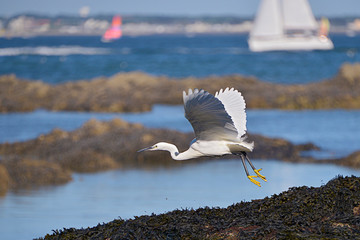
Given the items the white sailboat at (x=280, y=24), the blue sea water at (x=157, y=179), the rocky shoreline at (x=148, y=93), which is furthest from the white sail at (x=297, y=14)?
the blue sea water at (x=157, y=179)

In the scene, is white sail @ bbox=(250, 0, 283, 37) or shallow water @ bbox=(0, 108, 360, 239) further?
white sail @ bbox=(250, 0, 283, 37)

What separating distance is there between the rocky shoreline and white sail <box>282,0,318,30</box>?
57024mm

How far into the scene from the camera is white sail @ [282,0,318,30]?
106m

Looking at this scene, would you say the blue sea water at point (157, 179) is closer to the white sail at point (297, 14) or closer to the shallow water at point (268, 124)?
the shallow water at point (268, 124)

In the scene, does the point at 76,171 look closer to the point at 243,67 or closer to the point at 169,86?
the point at 169,86

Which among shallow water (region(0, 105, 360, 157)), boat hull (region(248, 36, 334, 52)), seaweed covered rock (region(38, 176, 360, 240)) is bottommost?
seaweed covered rock (region(38, 176, 360, 240))

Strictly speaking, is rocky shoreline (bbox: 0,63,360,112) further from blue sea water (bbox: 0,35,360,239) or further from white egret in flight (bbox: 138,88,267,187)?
white egret in flight (bbox: 138,88,267,187)

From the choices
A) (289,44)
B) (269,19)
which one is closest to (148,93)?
(269,19)

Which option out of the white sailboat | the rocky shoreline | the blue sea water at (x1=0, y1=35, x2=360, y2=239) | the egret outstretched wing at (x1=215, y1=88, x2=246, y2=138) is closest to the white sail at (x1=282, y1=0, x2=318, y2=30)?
the white sailboat

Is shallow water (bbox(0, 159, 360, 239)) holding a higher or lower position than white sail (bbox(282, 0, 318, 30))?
lower

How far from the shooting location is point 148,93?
4475 centimetres

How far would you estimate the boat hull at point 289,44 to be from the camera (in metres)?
114

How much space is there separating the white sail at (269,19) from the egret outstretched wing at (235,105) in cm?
9389

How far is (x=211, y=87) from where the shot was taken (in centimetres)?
4778
